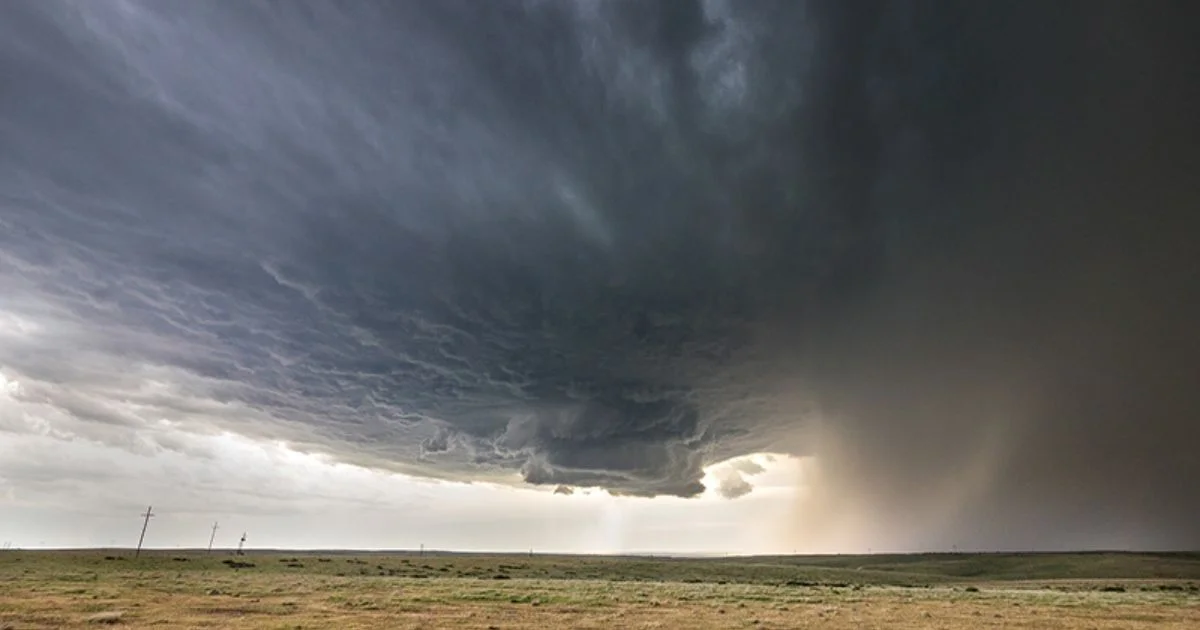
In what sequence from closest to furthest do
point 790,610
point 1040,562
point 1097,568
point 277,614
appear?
point 277,614 → point 790,610 → point 1097,568 → point 1040,562

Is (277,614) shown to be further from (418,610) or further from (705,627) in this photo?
(705,627)

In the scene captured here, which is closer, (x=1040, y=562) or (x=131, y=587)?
(x=131, y=587)

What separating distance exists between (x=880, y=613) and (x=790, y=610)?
6665 millimetres

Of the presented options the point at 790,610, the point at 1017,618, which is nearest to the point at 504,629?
the point at 790,610

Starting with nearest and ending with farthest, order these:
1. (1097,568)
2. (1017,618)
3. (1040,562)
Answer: (1017,618), (1097,568), (1040,562)

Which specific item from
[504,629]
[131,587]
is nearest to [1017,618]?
[504,629]

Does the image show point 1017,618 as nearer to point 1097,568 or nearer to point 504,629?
point 504,629

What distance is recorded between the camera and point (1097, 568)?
157625mm

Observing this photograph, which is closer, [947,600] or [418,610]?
[418,610]

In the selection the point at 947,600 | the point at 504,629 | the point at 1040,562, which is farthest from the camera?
the point at 1040,562

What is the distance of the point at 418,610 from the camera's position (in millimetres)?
45688

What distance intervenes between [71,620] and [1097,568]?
205 meters

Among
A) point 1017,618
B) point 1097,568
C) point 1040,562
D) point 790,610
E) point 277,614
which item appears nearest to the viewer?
point 277,614

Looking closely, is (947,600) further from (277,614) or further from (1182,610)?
(277,614)
